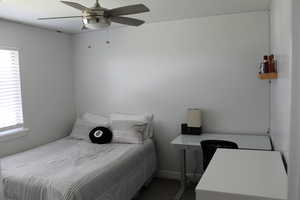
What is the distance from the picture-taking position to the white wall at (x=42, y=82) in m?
3.40

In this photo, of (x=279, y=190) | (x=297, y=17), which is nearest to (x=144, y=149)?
(x=279, y=190)

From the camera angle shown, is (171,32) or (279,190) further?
(171,32)

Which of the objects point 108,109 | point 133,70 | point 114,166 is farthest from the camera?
point 108,109

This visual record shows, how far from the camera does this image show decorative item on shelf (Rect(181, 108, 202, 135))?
11.4ft

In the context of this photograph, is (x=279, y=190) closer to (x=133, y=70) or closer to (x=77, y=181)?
(x=77, y=181)

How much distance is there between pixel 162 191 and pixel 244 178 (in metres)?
2.05

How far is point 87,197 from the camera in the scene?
2.32 m

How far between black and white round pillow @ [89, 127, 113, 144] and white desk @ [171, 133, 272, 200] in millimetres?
989

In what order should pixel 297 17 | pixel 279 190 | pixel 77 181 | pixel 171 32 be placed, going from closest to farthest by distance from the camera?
pixel 297 17 < pixel 279 190 < pixel 77 181 < pixel 171 32

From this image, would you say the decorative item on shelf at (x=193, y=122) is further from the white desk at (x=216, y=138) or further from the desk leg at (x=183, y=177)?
the desk leg at (x=183, y=177)

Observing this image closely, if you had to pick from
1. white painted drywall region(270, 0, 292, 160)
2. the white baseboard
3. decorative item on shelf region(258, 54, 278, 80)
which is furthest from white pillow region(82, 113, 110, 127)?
white painted drywall region(270, 0, 292, 160)

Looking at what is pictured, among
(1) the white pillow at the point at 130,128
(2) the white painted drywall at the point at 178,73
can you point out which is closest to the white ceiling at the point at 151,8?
(2) the white painted drywall at the point at 178,73

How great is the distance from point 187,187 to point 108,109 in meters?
1.78

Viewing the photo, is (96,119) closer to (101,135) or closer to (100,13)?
(101,135)
